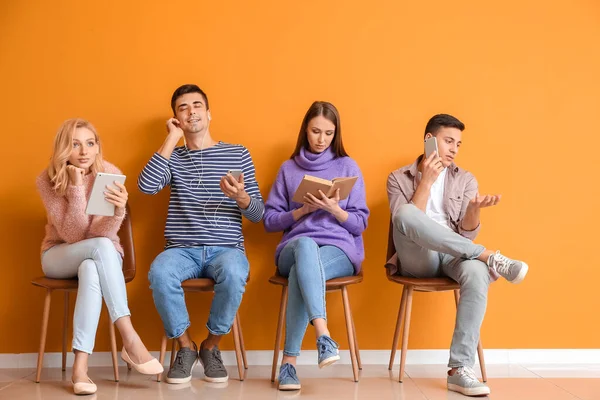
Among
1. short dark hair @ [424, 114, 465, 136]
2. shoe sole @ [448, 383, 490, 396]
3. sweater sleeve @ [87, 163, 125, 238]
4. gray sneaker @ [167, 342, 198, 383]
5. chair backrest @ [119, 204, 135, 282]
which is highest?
short dark hair @ [424, 114, 465, 136]

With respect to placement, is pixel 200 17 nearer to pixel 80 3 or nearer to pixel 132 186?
pixel 80 3

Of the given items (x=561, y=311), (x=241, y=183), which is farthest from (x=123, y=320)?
(x=561, y=311)

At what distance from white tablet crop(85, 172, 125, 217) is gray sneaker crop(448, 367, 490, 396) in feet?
5.05

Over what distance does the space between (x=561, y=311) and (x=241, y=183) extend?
1714 millimetres

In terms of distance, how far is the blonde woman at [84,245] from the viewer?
263cm

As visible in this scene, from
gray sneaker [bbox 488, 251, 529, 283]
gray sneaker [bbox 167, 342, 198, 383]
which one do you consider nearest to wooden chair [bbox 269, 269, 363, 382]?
gray sneaker [bbox 167, 342, 198, 383]

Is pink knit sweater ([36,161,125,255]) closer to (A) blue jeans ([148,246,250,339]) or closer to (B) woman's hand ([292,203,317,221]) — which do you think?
Result: (A) blue jeans ([148,246,250,339])

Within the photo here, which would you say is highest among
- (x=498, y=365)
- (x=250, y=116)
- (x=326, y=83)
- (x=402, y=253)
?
(x=326, y=83)

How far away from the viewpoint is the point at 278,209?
308 centimetres

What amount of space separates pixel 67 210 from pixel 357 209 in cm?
126

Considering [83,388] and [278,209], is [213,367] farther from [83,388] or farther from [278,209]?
[278,209]

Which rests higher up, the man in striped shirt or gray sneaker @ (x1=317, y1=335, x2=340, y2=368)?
the man in striped shirt

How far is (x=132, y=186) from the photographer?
325cm

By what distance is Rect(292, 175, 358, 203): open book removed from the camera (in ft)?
8.98
